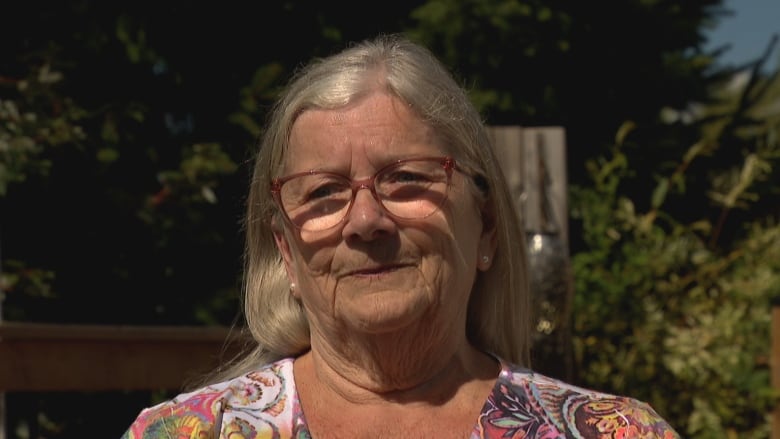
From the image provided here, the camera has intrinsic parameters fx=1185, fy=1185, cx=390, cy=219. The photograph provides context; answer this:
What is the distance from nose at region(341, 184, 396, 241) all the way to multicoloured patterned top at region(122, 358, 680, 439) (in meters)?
0.30

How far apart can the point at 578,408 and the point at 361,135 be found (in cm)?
57

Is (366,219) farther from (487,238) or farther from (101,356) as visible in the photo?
(101,356)

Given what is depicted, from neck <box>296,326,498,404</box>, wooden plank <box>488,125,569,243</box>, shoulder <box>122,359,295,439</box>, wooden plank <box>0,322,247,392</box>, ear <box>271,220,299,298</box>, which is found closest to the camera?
shoulder <box>122,359,295,439</box>

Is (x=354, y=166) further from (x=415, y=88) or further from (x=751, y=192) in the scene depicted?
(x=751, y=192)

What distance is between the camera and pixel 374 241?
1.87m

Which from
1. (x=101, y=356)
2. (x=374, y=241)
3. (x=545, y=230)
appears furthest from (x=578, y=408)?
(x=545, y=230)

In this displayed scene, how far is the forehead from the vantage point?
6.21 ft

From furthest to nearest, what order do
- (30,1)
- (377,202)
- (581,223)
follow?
(581,223), (30,1), (377,202)

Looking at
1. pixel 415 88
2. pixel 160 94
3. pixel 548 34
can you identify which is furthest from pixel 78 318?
pixel 415 88

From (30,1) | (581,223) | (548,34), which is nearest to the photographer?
(30,1)

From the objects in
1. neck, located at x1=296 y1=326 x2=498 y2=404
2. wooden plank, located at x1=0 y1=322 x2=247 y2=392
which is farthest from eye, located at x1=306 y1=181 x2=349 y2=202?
wooden plank, located at x1=0 y1=322 x2=247 y2=392

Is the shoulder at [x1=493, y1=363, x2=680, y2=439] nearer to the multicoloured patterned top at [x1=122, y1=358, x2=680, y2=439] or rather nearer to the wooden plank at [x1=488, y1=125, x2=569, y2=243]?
the multicoloured patterned top at [x1=122, y1=358, x2=680, y2=439]

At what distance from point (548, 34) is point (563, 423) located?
3.59 m

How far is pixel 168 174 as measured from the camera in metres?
4.68
